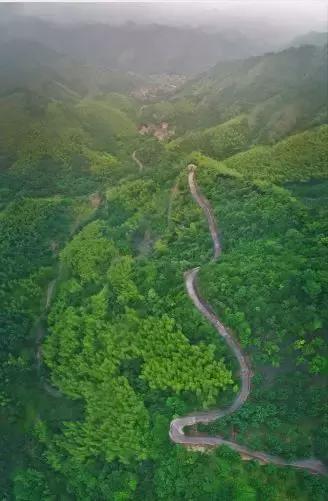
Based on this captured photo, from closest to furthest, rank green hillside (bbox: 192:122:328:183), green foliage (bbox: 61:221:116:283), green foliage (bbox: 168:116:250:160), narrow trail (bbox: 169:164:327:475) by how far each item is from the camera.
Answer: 1. narrow trail (bbox: 169:164:327:475)
2. green foliage (bbox: 61:221:116:283)
3. green hillside (bbox: 192:122:328:183)
4. green foliage (bbox: 168:116:250:160)

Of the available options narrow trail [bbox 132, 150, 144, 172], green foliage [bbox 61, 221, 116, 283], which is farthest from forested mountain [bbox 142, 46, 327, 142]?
green foliage [bbox 61, 221, 116, 283]

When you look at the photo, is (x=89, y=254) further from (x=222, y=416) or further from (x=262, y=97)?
(x=262, y=97)

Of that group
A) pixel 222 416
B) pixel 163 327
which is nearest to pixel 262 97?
pixel 163 327

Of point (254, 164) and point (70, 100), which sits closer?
point (254, 164)

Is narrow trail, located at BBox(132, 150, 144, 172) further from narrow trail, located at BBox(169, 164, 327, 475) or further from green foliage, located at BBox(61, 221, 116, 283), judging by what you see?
narrow trail, located at BBox(169, 164, 327, 475)

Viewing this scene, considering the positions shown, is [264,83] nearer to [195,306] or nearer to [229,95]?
[229,95]

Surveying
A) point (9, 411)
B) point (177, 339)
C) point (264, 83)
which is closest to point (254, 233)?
point (177, 339)

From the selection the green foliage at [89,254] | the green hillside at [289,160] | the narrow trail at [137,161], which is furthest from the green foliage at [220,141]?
the green foliage at [89,254]

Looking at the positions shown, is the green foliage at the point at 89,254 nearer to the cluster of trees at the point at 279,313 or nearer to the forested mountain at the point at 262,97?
the cluster of trees at the point at 279,313
